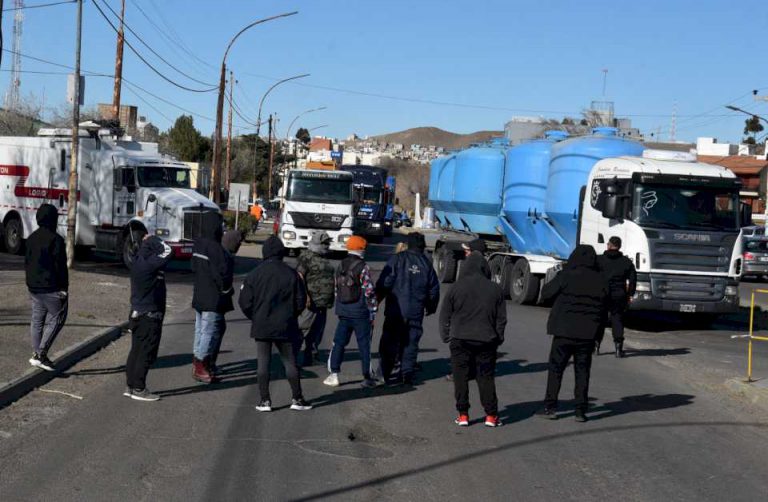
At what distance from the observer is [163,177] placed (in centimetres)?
2914

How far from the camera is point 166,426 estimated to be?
9.21 m

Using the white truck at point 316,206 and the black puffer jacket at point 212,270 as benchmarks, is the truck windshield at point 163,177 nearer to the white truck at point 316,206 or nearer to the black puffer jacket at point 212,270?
the white truck at point 316,206

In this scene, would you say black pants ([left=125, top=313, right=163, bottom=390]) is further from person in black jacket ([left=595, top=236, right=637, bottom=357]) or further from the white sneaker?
person in black jacket ([left=595, top=236, right=637, bottom=357])

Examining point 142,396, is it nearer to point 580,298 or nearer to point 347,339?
point 347,339

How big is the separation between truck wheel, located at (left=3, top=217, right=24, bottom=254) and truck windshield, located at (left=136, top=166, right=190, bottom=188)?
4.89 meters

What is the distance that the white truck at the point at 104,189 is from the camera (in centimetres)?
2791

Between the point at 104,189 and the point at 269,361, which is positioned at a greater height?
the point at 104,189

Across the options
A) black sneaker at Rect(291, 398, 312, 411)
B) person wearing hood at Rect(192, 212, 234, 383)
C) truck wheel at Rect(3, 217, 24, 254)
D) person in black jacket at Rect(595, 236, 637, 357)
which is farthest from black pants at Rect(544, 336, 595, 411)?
truck wheel at Rect(3, 217, 24, 254)

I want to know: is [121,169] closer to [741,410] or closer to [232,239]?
[232,239]

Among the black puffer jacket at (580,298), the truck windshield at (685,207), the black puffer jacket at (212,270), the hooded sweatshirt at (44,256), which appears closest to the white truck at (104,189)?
the truck windshield at (685,207)

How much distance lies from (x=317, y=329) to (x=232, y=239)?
7.16 ft

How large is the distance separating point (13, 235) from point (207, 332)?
2198cm

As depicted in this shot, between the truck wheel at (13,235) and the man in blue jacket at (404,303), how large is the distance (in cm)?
2189

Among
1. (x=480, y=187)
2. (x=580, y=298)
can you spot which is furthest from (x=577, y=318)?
(x=480, y=187)
